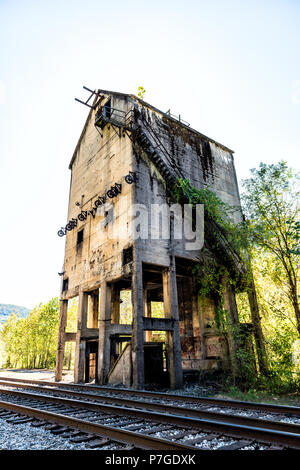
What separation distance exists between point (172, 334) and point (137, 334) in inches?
72.5

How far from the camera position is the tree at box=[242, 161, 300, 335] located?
12.5 metres

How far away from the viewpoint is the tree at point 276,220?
41.1 ft

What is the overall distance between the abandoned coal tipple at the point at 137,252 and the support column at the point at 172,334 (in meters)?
0.05

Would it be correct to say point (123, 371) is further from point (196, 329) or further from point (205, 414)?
point (205, 414)

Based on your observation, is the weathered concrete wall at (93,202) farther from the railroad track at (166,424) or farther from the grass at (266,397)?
the railroad track at (166,424)

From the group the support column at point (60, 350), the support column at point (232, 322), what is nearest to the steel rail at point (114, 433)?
the support column at point (232, 322)

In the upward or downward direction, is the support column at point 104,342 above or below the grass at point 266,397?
above

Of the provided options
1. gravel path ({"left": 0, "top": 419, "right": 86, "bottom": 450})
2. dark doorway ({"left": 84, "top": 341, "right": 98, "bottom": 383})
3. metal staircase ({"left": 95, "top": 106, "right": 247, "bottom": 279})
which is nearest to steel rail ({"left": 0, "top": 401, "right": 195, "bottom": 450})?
gravel path ({"left": 0, "top": 419, "right": 86, "bottom": 450})

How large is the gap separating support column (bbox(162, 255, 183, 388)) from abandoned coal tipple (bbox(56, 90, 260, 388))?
46 mm

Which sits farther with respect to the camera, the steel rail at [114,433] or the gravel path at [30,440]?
the gravel path at [30,440]

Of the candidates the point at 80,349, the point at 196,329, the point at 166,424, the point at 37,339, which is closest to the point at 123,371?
the point at 80,349

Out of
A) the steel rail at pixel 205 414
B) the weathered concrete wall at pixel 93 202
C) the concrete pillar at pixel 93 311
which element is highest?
the weathered concrete wall at pixel 93 202

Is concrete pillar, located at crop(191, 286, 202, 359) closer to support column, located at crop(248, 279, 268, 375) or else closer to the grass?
support column, located at crop(248, 279, 268, 375)

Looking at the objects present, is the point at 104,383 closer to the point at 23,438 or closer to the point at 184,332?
the point at 184,332
